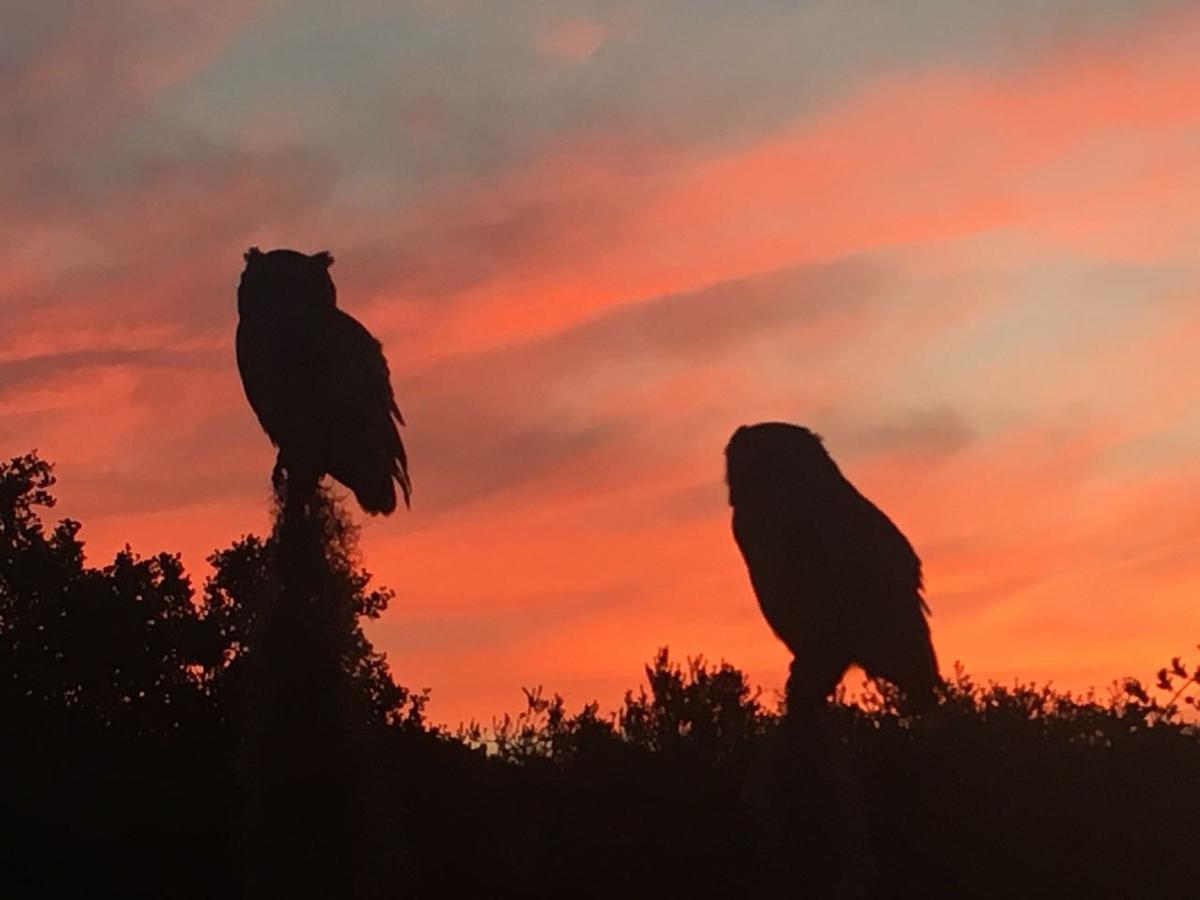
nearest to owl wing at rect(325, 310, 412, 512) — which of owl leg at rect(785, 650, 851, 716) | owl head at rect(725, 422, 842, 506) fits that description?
owl head at rect(725, 422, 842, 506)

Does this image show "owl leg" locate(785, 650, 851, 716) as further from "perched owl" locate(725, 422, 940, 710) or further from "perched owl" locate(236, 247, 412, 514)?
"perched owl" locate(236, 247, 412, 514)

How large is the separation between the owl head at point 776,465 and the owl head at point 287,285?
317cm

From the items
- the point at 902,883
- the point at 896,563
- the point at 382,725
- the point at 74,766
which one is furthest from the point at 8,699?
the point at 896,563

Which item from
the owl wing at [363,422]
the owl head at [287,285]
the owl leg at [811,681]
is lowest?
the owl leg at [811,681]

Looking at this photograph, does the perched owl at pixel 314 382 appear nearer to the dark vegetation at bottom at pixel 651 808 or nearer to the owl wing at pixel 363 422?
the owl wing at pixel 363 422

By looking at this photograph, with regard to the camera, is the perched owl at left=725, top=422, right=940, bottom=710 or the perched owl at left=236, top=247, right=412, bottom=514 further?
the perched owl at left=236, top=247, right=412, bottom=514

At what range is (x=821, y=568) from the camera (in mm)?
12133

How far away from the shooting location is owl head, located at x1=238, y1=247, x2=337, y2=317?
44.1 ft

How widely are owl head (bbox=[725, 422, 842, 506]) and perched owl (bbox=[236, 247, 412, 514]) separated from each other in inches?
92.0

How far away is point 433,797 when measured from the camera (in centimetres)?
1736

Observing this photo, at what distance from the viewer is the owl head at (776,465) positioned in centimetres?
1273

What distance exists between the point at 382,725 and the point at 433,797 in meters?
1.37

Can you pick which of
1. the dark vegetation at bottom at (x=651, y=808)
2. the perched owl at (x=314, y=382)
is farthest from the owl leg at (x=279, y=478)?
the dark vegetation at bottom at (x=651, y=808)

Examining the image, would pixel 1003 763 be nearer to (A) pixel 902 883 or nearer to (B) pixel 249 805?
(A) pixel 902 883
